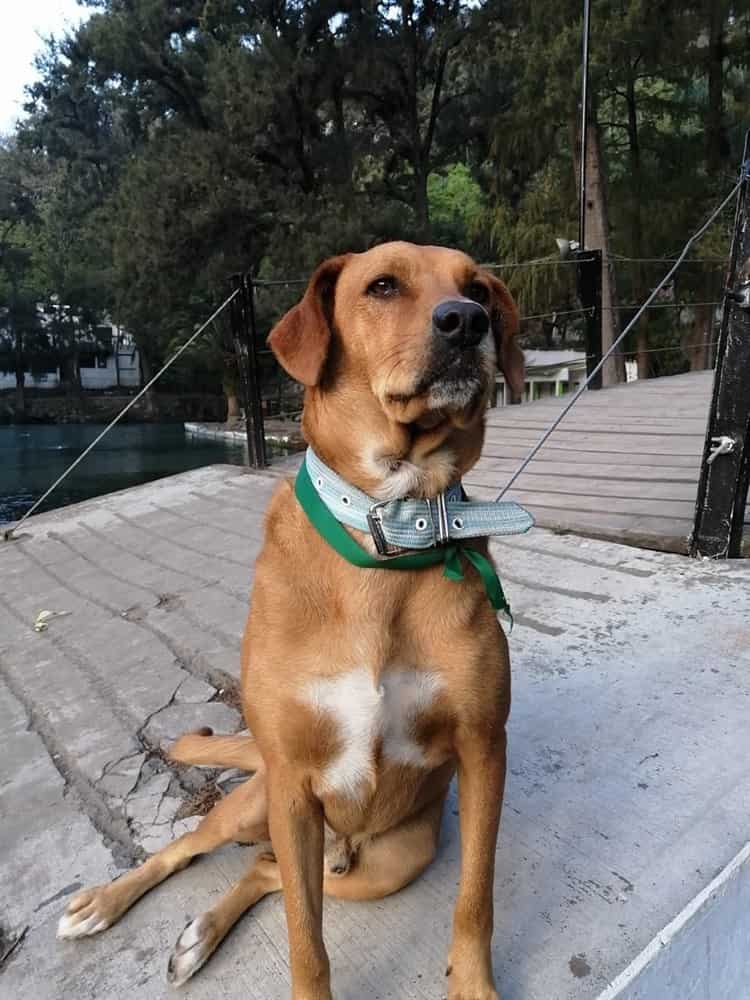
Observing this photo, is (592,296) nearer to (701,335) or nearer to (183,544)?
(183,544)

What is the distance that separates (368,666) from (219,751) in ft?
2.19

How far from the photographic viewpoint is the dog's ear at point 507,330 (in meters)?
1.67

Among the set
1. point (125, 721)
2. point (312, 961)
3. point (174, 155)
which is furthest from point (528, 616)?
point (174, 155)

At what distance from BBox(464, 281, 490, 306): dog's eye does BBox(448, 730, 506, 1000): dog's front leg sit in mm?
951

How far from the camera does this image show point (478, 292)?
1665mm

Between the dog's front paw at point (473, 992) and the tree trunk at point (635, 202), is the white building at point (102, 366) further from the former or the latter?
the dog's front paw at point (473, 992)

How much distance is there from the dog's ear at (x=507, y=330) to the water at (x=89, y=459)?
11.6 m

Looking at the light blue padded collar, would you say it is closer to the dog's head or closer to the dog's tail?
the dog's head

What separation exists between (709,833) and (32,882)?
1.50 m

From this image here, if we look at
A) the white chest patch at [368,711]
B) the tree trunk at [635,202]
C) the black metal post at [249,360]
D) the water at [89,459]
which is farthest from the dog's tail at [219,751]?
the tree trunk at [635,202]

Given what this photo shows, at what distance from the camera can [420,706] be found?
1252 mm

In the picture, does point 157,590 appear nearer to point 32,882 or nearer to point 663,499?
point 32,882

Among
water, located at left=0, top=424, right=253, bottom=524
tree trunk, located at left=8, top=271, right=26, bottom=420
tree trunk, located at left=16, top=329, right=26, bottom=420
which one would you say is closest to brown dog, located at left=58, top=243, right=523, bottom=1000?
water, located at left=0, top=424, right=253, bottom=524

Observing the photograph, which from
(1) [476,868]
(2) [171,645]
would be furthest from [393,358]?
(2) [171,645]
